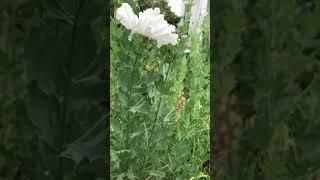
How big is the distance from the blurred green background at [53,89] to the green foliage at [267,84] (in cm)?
12

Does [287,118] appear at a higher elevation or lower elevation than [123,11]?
lower

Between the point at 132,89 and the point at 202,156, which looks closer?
the point at 132,89

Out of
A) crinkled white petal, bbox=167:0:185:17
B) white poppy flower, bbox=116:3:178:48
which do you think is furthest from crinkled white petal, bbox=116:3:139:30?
crinkled white petal, bbox=167:0:185:17

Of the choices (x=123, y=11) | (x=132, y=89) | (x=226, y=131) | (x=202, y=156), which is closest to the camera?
(x=226, y=131)

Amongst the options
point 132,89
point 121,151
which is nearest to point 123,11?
point 132,89

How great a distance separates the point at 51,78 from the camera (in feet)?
1.53

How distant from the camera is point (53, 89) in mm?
468

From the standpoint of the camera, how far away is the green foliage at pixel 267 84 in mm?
446

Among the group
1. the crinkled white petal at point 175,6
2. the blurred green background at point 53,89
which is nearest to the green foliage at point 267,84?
the blurred green background at point 53,89

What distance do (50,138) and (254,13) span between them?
0.24 m

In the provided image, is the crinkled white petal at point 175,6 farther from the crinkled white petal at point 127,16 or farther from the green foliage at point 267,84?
the green foliage at point 267,84

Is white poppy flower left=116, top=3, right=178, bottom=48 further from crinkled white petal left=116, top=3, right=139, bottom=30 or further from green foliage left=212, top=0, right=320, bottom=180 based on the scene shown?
green foliage left=212, top=0, right=320, bottom=180

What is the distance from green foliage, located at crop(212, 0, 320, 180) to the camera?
45 cm

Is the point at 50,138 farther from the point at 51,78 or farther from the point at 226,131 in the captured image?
the point at 226,131
